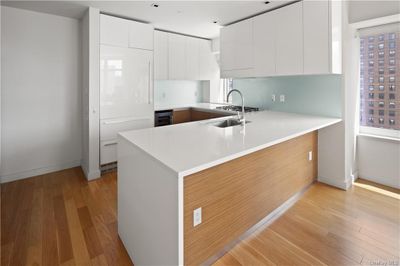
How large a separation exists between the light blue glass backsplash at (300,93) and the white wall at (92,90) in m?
2.42

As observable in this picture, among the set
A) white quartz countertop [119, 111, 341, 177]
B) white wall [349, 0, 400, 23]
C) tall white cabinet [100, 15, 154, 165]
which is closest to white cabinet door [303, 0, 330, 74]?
white wall [349, 0, 400, 23]

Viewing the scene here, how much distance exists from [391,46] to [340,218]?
7.06 ft

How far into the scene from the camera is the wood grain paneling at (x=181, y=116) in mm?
4261

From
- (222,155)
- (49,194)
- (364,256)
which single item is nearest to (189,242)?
(222,155)

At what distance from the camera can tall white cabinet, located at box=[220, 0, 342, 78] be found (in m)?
2.42

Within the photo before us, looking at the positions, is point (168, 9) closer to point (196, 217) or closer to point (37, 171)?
→ point (196, 217)

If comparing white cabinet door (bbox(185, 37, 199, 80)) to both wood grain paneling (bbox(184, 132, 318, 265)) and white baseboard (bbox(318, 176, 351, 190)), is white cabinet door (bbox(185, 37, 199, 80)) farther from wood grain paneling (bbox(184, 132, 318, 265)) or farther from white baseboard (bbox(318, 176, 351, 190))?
white baseboard (bbox(318, 176, 351, 190))

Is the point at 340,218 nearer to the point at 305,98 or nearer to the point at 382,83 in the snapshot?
the point at 305,98

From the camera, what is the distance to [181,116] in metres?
4.36

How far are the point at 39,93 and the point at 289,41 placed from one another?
3.50 meters

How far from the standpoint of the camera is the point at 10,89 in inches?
117

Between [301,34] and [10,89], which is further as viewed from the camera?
[10,89]

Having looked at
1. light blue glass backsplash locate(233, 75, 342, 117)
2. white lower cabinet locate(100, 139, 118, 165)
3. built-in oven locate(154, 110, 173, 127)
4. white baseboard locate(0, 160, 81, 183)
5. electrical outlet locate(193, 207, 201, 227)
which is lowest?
white baseboard locate(0, 160, 81, 183)

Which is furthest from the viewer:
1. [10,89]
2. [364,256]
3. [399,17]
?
[10,89]
